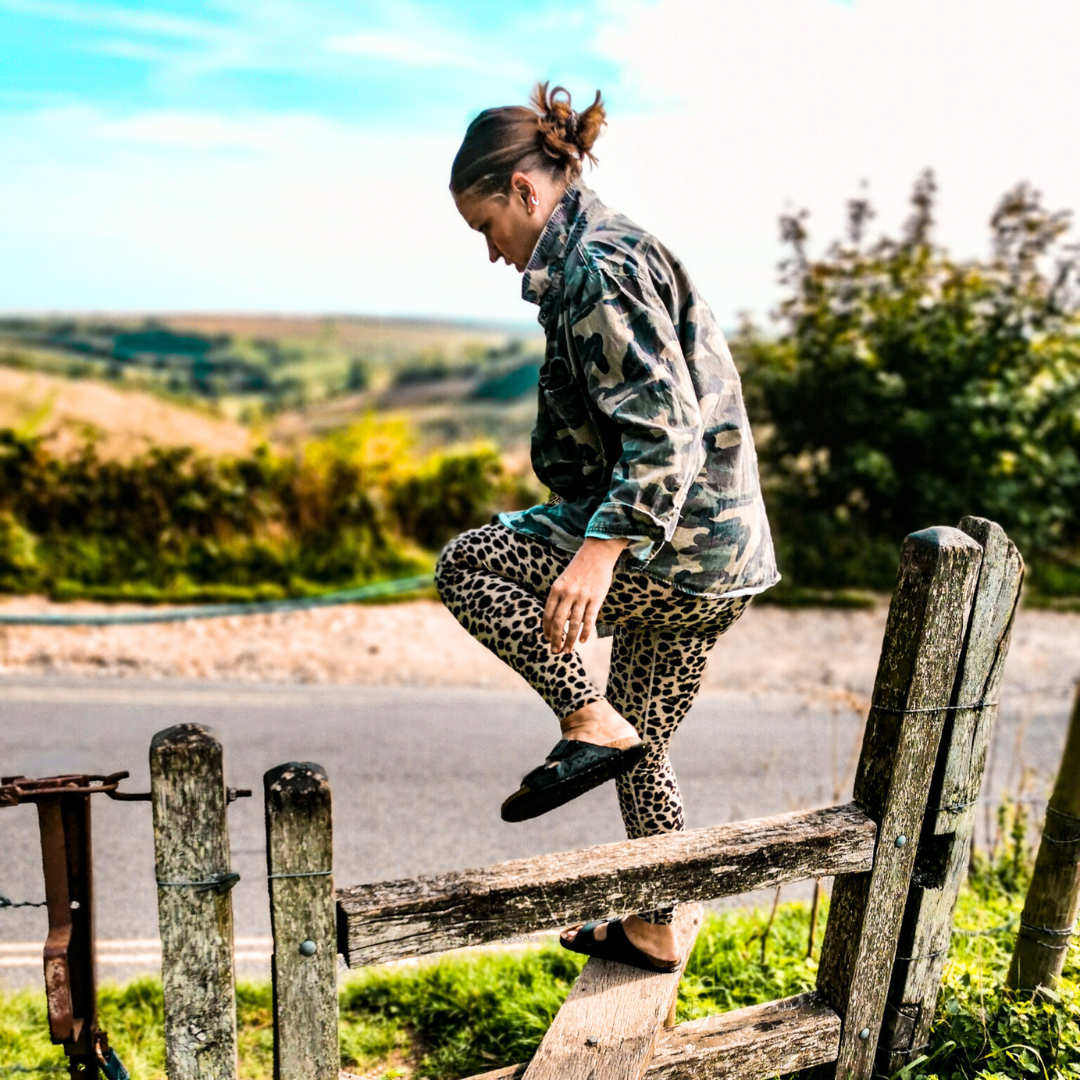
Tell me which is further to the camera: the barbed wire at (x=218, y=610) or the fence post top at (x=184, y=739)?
the barbed wire at (x=218, y=610)

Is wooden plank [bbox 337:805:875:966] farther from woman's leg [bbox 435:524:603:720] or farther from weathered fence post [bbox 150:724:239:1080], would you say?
woman's leg [bbox 435:524:603:720]

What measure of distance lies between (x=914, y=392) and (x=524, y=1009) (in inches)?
303

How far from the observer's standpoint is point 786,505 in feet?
33.4

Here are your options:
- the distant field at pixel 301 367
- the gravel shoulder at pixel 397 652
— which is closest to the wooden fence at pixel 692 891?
the gravel shoulder at pixel 397 652

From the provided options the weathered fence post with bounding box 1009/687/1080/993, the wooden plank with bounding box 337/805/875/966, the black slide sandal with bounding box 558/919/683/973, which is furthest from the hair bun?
the weathered fence post with bounding box 1009/687/1080/993

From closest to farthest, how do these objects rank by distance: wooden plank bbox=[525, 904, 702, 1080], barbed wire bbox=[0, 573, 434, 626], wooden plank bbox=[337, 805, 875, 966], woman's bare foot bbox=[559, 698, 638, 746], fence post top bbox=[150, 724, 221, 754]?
fence post top bbox=[150, 724, 221, 754], wooden plank bbox=[337, 805, 875, 966], woman's bare foot bbox=[559, 698, 638, 746], wooden plank bbox=[525, 904, 702, 1080], barbed wire bbox=[0, 573, 434, 626]

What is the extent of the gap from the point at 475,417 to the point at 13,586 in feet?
15.7

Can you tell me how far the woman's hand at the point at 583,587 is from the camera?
215 centimetres

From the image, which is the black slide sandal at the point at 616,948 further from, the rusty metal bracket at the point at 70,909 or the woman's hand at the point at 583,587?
the rusty metal bracket at the point at 70,909

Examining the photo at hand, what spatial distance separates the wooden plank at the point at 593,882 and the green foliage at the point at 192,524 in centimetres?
700

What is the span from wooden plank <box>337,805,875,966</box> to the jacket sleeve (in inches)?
27.2

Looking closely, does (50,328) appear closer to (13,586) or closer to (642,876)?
(13,586)

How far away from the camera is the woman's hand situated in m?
2.15

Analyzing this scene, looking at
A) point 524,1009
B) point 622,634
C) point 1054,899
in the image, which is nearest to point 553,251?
point 622,634
